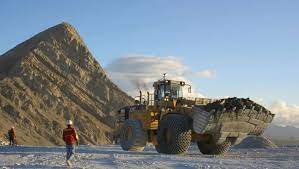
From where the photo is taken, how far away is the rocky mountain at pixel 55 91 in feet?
191

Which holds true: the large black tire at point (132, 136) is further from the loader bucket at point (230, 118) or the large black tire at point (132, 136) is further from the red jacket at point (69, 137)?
the red jacket at point (69, 137)

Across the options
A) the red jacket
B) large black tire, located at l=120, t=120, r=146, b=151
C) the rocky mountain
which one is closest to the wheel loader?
large black tire, located at l=120, t=120, r=146, b=151

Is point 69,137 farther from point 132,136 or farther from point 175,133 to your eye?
point 132,136

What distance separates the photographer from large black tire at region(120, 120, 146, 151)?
23.4 m

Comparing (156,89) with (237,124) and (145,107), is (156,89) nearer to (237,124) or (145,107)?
(145,107)

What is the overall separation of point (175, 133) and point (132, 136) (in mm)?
3313

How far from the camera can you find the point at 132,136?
23.7m

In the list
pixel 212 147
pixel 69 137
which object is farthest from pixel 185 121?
pixel 69 137

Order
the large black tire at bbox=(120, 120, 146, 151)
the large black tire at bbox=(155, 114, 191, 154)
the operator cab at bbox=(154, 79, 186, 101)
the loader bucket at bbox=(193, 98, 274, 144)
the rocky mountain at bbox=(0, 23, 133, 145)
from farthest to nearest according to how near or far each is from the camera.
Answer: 1. the rocky mountain at bbox=(0, 23, 133, 145)
2. the operator cab at bbox=(154, 79, 186, 101)
3. the large black tire at bbox=(120, 120, 146, 151)
4. the large black tire at bbox=(155, 114, 191, 154)
5. the loader bucket at bbox=(193, 98, 274, 144)

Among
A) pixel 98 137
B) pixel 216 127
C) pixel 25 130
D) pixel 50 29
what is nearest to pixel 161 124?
pixel 216 127

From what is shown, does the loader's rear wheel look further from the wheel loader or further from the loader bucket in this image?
the loader bucket

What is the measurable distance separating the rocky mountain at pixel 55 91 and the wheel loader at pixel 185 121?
3021 centimetres

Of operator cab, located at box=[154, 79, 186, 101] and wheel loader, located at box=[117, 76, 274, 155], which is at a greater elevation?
operator cab, located at box=[154, 79, 186, 101]

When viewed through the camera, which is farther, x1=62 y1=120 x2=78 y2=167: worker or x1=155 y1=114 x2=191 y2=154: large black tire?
x1=155 y1=114 x2=191 y2=154: large black tire
